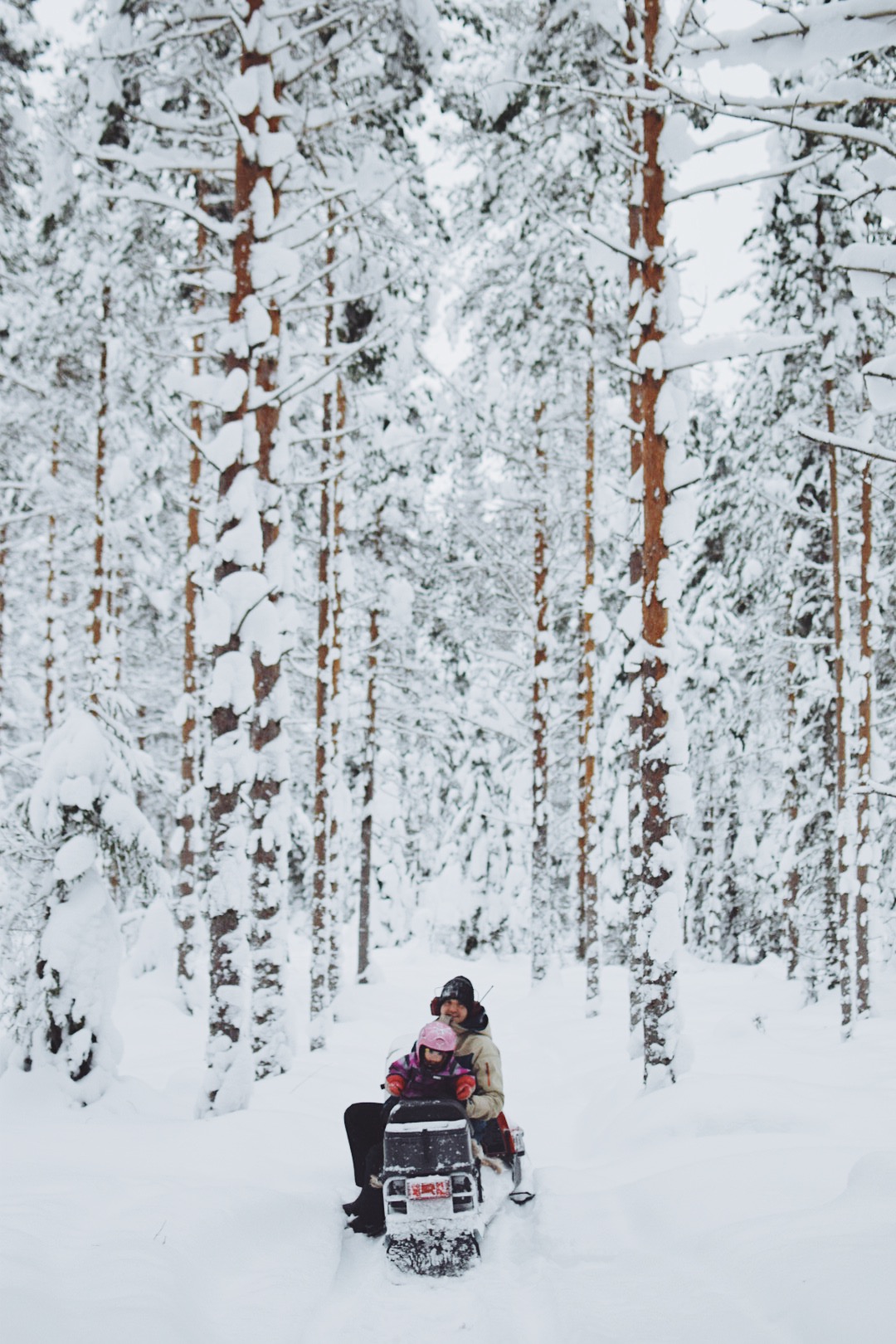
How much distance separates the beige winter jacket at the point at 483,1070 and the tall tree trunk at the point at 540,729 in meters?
10.5

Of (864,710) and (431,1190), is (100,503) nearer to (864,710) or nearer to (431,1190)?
(864,710)

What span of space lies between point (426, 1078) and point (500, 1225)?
A: 0.96 metres

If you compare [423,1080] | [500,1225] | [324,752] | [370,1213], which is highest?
[324,752]

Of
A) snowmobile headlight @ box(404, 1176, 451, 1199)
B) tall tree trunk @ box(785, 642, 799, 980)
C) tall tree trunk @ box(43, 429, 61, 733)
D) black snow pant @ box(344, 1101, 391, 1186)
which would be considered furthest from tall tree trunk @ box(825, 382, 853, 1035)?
tall tree trunk @ box(43, 429, 61, 733)

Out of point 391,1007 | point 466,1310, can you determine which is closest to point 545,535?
point 391,1007

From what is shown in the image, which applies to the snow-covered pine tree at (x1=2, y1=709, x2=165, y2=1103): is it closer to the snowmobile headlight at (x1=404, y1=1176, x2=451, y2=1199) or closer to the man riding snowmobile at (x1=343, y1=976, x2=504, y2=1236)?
the man riding snowmobile at (x1=343, y1=976, x2=504, y2=1236)

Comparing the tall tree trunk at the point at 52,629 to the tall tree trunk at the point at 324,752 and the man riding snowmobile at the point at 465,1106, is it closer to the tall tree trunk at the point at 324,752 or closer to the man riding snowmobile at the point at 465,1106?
the tall tree trunk at the point at 324,752

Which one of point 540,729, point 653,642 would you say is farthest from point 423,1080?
point 540,729

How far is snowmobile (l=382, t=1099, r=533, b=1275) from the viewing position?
15.6 ft

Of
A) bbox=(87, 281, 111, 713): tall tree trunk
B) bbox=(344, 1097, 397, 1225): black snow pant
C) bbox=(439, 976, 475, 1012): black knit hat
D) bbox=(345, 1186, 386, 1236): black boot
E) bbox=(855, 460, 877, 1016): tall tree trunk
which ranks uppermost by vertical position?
bbox=(87, 281, 111, 713): tall tree trunk

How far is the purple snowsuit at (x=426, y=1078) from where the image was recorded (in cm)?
557

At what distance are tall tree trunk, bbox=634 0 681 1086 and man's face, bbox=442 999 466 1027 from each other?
79.6 inches

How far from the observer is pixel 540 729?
17188 millimetres

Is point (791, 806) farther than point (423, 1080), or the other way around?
point (791, 806)
